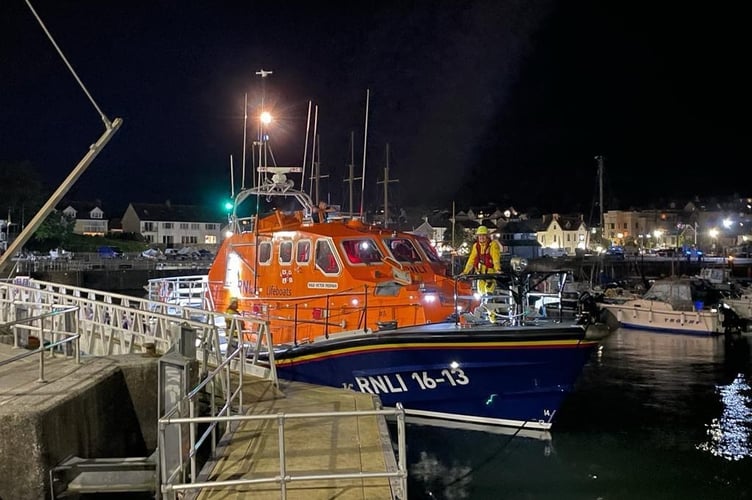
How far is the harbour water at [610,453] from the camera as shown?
30.5ft

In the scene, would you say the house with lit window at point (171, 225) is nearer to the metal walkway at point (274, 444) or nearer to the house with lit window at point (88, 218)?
the house with lit window at point (88, 218)

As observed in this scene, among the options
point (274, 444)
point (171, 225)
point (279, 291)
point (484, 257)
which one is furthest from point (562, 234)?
point (274, 444)

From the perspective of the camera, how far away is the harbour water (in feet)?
30.5

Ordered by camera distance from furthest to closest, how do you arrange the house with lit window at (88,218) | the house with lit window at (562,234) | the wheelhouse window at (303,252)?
1. the house with lit window at (562,234)
2. the house with lit window at (88,218)
3. the wheelhouse window at (303,252)

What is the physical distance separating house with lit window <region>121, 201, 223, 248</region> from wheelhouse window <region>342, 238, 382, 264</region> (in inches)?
2669

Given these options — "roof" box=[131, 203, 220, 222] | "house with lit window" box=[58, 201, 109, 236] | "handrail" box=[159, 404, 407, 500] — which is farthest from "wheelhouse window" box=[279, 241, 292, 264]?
"house with lit window" box=[58, 201, 109, 236]

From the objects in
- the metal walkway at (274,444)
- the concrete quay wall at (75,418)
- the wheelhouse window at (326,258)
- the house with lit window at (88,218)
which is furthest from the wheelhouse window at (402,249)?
the house with lit window at (88,218)

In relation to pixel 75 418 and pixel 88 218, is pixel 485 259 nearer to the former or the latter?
pixel 75 418

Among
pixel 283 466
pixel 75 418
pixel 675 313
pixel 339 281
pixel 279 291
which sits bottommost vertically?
pixel 675 313

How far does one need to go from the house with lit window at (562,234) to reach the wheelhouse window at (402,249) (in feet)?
248

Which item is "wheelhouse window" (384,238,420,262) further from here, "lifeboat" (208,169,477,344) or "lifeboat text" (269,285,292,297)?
"lifeboat text" (269,285,292,297)

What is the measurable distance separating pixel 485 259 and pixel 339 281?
260 cm

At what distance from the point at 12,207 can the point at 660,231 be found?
79641mm

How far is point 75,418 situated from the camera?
6133 millimetres
